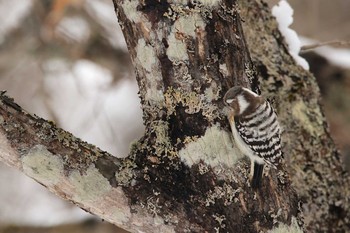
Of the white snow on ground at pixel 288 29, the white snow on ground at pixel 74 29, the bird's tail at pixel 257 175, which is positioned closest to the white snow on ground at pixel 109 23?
the white snow on ground at pixel 74 29

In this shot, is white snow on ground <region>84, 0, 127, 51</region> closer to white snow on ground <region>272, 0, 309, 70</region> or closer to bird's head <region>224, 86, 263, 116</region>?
white snow on ground <region>272, 0, 309, 70</region>

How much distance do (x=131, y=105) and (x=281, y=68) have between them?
355 cm

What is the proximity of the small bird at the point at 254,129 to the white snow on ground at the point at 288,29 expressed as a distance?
1.65ft

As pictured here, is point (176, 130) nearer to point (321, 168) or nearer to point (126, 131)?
point (321, 168)

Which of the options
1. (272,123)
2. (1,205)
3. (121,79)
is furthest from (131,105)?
(272,123)

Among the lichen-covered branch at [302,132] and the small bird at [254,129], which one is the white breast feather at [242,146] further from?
the lichen-covered branch at [302,132]

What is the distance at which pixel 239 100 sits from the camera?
1.47 meters

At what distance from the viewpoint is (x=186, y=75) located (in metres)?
1.52

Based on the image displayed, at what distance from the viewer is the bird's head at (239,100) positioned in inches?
58.0

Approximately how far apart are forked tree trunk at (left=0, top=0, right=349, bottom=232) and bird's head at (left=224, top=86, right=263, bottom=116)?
0.11 feet

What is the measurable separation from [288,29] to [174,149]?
753 mm

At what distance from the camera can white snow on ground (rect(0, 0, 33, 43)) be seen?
12.3 ft

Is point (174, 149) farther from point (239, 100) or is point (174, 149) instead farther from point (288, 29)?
point (288, 29)

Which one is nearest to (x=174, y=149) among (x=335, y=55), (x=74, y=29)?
(x=335, y=55)
